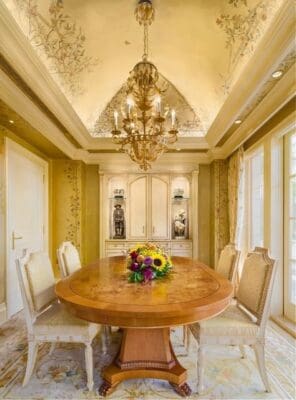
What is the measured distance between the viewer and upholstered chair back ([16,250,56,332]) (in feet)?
6.83

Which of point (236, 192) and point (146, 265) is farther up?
point (236, 192)

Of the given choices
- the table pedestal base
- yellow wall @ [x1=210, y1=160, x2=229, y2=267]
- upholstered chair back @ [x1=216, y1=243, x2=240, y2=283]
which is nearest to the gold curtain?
yellow wall @ [x1=210, y1=160, x2=229, y2=267]

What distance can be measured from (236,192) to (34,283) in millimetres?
3311

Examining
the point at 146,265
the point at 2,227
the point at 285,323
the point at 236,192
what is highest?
the point at 236,192

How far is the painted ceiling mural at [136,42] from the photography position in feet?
7.91

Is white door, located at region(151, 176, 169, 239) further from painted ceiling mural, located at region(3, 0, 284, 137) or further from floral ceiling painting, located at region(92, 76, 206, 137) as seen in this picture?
painted ceiling mural, located at region(3, 0, 284, 137)

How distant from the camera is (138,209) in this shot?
17.8 feet

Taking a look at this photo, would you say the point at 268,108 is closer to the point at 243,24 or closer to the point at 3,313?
the point at 243,24

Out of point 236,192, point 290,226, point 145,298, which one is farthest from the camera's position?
point 236,192

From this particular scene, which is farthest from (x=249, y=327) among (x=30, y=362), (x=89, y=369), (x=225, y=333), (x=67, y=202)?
(x=67, y=202)

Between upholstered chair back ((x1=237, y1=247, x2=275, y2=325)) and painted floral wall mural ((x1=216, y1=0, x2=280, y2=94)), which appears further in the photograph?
painted floral wall mural ((x1=216, y1=0, x2=280, y2=94))

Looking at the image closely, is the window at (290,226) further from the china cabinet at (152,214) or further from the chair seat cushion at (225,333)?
the china cabinet at (152,214)

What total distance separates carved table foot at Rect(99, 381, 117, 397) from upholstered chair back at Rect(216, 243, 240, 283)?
1.34m

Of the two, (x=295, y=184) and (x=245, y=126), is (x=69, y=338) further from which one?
(x=245, y=126)
